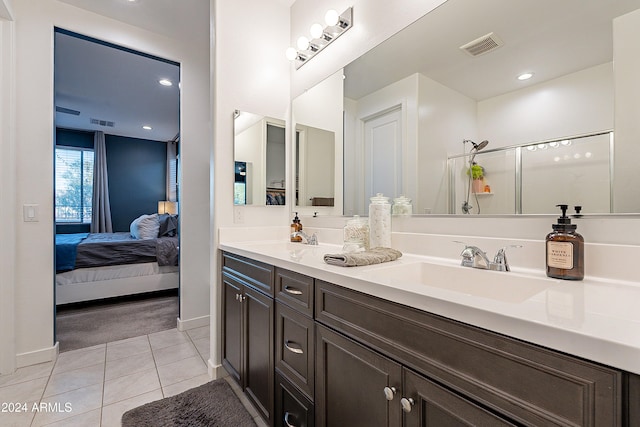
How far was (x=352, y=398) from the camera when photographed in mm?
886

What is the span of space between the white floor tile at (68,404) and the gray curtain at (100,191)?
5037 millimetres

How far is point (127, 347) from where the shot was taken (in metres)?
2.38

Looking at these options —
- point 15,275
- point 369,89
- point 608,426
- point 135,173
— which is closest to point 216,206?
point 369,89

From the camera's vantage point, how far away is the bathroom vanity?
47cm

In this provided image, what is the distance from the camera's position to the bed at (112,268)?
10.6 ft

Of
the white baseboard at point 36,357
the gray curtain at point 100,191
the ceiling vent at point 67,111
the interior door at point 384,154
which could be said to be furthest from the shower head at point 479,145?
the gray curtain at point 100,191

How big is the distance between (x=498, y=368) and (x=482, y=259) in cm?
58

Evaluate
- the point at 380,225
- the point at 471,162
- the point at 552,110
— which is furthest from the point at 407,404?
the point at 552,110

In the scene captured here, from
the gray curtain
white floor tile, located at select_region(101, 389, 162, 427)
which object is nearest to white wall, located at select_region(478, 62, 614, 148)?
white floor tile, located at select_region(101, 389, 162, 427)

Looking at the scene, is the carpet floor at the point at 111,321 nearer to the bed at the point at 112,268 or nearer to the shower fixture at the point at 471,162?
the bed at the point at 112,268

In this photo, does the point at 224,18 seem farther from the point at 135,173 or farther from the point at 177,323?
the point at 135,173

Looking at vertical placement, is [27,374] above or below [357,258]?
below

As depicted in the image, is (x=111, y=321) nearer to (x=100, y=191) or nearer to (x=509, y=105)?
(x=509, y=105)

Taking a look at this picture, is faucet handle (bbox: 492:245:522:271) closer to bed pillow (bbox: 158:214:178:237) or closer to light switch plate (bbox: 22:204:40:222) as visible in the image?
light switch plate (bbox: 22:204:40:222)
